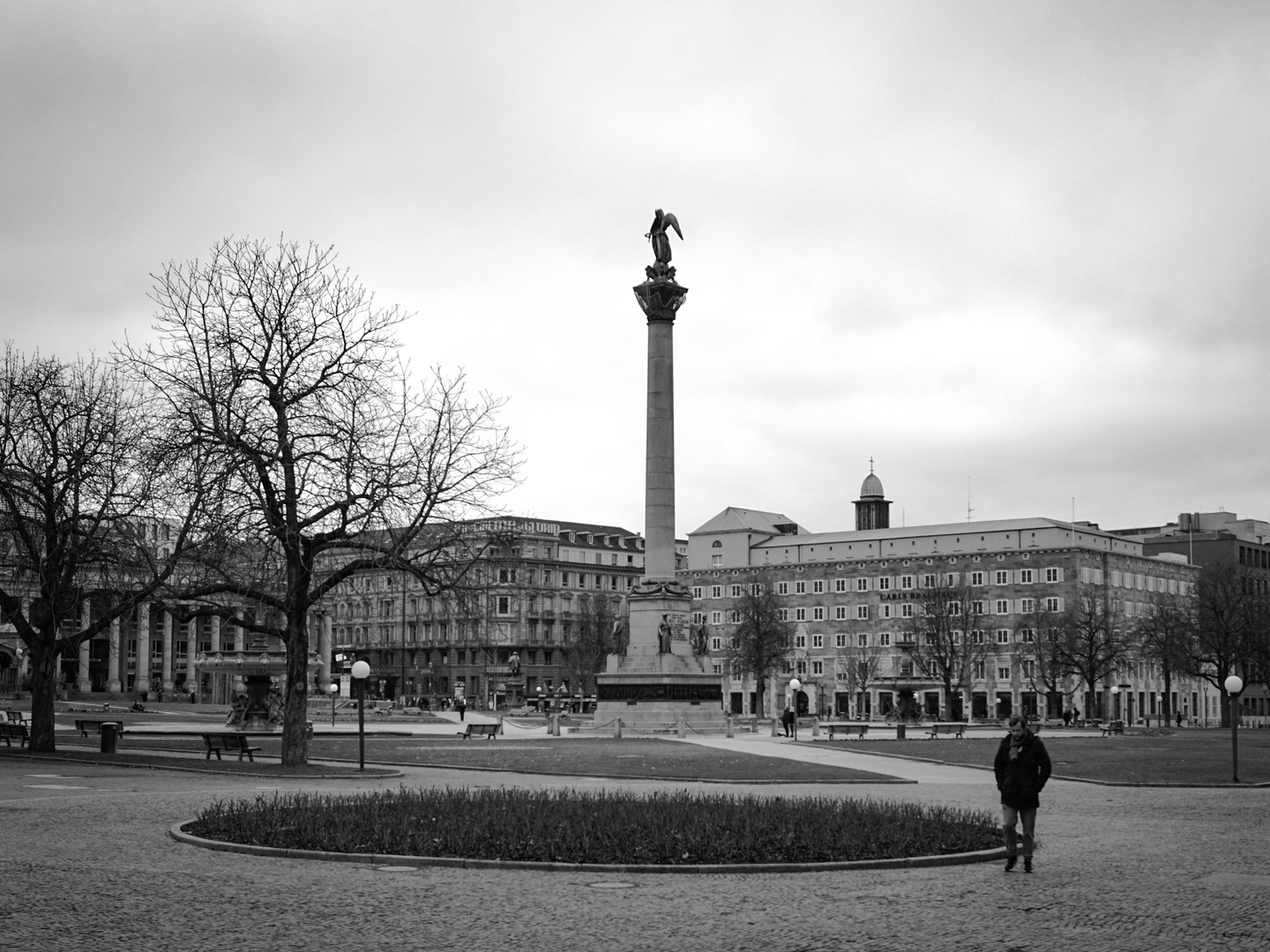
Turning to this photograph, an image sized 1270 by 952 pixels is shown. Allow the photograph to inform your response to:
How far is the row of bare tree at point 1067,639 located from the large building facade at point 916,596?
0.58 metres

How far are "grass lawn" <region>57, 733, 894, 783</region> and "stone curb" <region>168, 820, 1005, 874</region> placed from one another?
59.7ft

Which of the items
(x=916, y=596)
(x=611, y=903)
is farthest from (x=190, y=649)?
(x=611, y=903)

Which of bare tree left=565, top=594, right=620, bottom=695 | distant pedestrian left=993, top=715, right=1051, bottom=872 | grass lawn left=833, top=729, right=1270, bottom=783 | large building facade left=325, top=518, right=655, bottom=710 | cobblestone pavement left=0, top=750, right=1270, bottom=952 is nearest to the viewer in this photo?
cobblestone pavement left=0, top=750, right=1270, bottom=952

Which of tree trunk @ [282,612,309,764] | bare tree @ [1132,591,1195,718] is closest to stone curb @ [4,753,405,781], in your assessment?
tree trunk @ [282,612,309,764]

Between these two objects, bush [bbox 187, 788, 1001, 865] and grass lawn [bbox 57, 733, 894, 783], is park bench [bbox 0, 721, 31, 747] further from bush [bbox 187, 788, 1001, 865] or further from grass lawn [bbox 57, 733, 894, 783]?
bush [bbox 187, 788, 1001, 865]

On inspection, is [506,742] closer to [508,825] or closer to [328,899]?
[508,825]

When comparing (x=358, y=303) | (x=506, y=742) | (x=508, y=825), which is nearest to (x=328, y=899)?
(x=508, y=825)

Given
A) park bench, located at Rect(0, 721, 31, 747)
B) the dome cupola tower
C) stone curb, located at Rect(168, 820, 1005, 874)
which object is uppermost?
the dome cupola tower

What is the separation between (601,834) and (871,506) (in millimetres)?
163937

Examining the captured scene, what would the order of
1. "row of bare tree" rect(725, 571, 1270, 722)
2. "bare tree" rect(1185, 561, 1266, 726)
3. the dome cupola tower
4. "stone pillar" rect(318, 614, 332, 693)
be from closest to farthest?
"bare tree" rect(1185, 561, 1266, 726)
"row of bare tree" rect(725, 571, 1270, 722)
"stone pillar" rect(318, 614, 332, 693)
the dome cupola tower

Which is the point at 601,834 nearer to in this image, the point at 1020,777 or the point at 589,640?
the point at 1020,777

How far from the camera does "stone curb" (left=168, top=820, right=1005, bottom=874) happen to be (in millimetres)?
20266

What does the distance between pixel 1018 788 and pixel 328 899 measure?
31.0ft

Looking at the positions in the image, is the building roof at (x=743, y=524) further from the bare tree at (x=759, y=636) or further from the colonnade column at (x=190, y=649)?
the colonnade column at (x=190, y=649)
